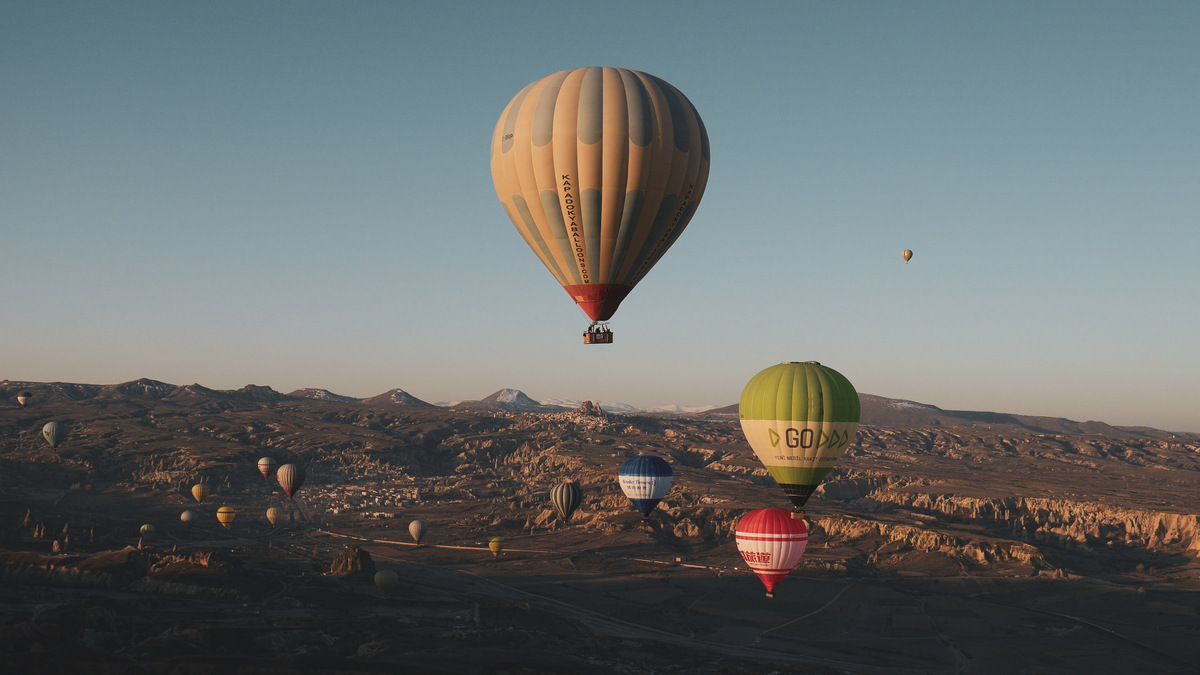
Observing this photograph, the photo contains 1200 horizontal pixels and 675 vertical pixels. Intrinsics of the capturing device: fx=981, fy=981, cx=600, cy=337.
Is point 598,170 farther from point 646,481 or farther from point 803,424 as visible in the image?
point 646,481

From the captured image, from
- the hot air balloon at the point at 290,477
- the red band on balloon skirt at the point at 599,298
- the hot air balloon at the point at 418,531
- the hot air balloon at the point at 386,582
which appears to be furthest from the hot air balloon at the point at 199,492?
the red band on balloon skirt at the point at 599,298

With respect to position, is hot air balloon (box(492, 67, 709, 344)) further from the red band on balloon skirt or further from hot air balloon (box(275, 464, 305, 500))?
hot air balloon (box(275, 464, 305, 500))

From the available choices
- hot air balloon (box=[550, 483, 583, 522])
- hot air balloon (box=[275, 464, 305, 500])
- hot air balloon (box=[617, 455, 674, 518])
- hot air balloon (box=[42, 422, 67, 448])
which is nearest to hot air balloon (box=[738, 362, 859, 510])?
hot air balloon (box=[617, 455, 674, 518])

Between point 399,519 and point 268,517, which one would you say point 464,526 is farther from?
point 268,517

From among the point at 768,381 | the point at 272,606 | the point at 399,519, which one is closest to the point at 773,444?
the point at 768,381

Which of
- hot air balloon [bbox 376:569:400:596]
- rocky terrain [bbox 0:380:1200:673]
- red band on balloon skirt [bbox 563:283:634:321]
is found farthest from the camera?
hot air balloon [bbox 376:569:400:596]

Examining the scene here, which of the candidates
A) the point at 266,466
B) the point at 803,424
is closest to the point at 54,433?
the point at 266,466

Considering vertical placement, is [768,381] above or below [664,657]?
above
